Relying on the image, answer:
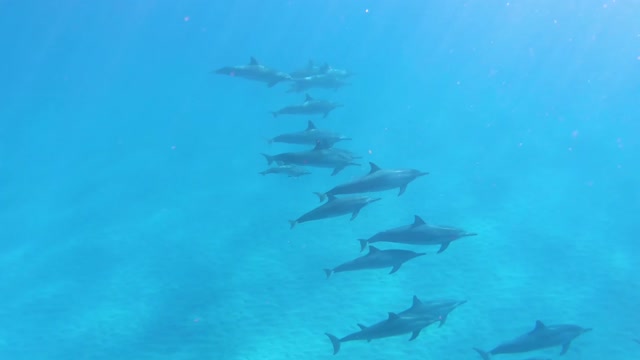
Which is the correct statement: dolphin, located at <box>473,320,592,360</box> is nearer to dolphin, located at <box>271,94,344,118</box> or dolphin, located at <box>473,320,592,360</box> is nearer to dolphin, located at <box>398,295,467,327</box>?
dolphin, located at <box>398,295,467,327</box>

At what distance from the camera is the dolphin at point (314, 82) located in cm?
1562

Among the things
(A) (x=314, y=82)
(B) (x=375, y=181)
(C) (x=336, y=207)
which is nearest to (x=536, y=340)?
(B) (x=375, y=181)

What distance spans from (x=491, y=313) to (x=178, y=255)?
888 cm

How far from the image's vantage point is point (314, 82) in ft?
52.0

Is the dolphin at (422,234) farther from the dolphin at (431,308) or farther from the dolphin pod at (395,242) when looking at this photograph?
the dolphin at (431,308)

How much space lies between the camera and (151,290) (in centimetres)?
1411

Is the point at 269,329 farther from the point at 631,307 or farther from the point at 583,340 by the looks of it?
the point at 631,307

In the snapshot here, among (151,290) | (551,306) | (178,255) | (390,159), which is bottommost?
(551,306)

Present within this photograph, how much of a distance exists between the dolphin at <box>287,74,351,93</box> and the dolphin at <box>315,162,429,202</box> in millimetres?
7163

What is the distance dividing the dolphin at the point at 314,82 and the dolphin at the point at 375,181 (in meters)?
7.16

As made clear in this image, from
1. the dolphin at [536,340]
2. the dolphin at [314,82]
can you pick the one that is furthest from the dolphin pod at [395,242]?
the dolphin at [314,82]

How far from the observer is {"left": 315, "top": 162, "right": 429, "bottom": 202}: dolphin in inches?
331

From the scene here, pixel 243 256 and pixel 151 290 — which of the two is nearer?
pixel 151 290

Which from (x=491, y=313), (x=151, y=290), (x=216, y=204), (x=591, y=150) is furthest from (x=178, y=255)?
(x=591, y=150)
